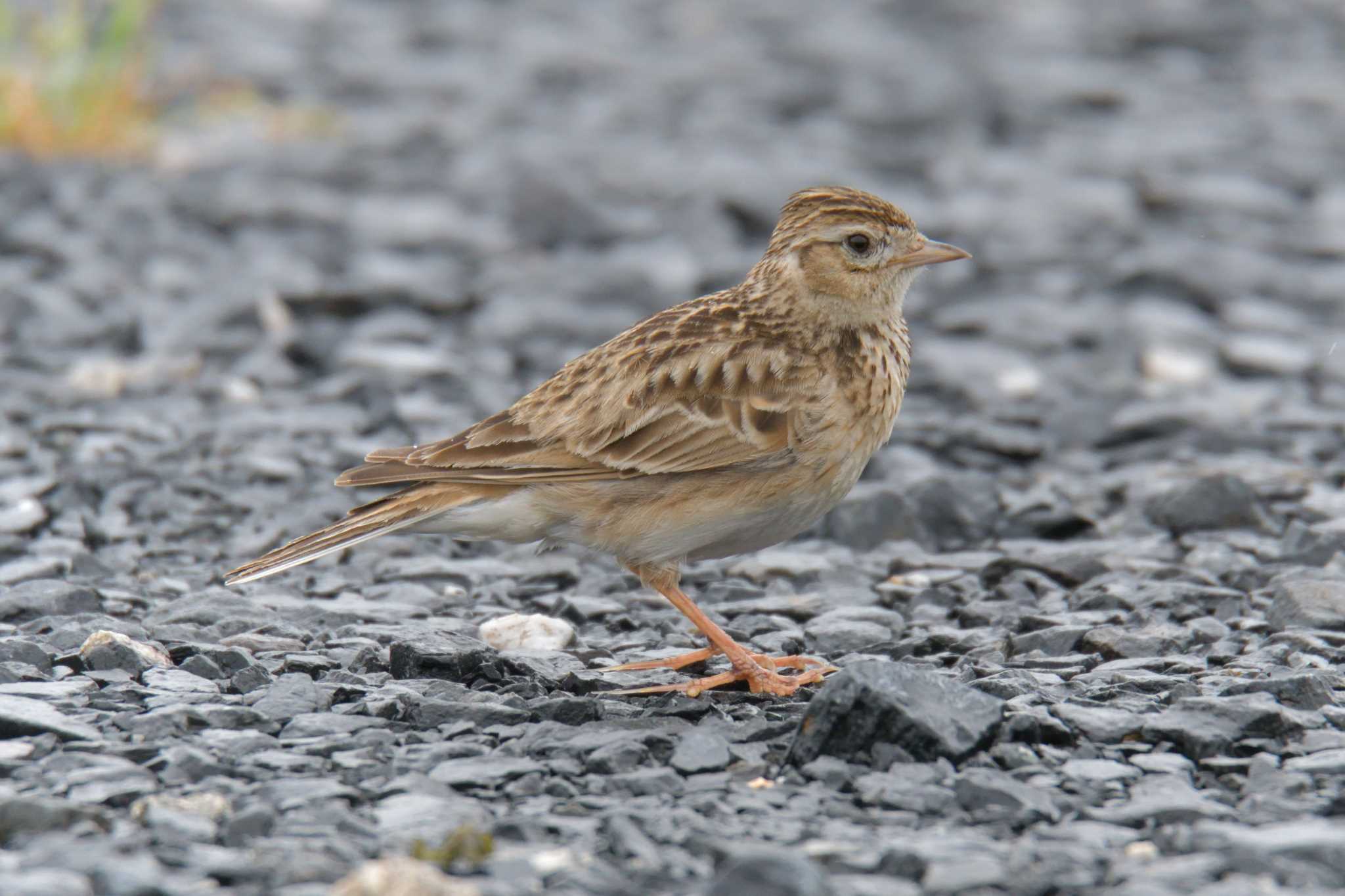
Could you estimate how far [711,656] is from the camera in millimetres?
5820

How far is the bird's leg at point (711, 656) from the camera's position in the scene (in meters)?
5.50

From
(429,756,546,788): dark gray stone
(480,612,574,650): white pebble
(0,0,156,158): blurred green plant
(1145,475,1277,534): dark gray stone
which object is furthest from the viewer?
(0,0,156,158): blurred green plant

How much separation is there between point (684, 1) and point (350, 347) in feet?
31.4

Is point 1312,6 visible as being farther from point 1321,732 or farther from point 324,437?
point 1321,732

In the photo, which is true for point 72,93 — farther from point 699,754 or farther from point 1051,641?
point 699,754

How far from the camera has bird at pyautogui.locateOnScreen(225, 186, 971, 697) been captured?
558 centimetres

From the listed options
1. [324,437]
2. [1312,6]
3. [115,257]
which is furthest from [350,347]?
[1312,6]

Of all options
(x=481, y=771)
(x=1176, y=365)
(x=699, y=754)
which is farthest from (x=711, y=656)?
(x=1176, y=365)

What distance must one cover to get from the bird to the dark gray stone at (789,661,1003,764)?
0.73m

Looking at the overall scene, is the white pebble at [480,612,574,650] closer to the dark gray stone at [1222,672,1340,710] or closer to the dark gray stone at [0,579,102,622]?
the dark gray stone at [0,579,102,622]

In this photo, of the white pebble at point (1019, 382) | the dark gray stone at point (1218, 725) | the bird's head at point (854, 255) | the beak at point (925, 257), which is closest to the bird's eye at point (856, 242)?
the bird's head at point (854, 255)

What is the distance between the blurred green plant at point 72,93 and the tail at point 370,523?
274 inches

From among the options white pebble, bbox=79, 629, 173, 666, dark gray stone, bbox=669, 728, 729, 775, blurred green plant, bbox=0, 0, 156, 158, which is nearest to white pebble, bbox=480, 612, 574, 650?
white pebble, bbox=79, 629, 173, 666

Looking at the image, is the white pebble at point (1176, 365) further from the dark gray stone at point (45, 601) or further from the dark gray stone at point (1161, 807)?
the dark gray stone at point (45, 601)
